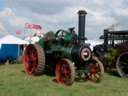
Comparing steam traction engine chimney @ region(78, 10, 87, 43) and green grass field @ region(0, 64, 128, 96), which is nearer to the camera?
green grass field @ region(0, 64, 128, 96)

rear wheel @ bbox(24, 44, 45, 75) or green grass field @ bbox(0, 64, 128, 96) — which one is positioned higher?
rear wheel @ bbox(24, 44, 45, 75)

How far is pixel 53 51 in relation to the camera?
42.6 ft

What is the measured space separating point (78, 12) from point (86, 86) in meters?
3.16

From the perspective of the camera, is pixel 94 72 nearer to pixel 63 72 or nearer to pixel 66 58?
pixel 66 58

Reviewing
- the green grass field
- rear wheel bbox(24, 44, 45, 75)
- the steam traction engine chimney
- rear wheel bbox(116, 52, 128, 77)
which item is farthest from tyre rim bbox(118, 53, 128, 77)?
rear wheel bbox(24, 44, 45, 75)

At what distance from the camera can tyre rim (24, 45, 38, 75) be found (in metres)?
13.5

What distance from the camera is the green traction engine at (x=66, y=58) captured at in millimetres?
11797

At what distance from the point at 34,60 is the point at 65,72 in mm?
2266

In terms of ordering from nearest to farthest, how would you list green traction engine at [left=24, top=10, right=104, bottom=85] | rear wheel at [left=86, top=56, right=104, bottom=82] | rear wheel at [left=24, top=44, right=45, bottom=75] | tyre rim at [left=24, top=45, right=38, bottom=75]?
green traction engine at [left=24, top=10, right=104, bottom=85] → rear wheel at [left=86, top=56, right=104, bottom=82] → rear wheel at [left=24, top=44, right=45, bottom=75] → tyre rim at [left=24, top=45, right=38, bottom=75]

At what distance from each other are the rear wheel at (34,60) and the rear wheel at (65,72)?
1.23m

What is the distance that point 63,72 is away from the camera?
11711 millimetres

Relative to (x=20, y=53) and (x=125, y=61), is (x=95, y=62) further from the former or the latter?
(x=20, y=53)

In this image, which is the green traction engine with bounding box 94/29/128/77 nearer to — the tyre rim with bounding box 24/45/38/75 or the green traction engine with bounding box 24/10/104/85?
the green traction engine with bounding box 24/10/104/85

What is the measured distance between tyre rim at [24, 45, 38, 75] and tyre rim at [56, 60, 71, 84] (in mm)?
1685
